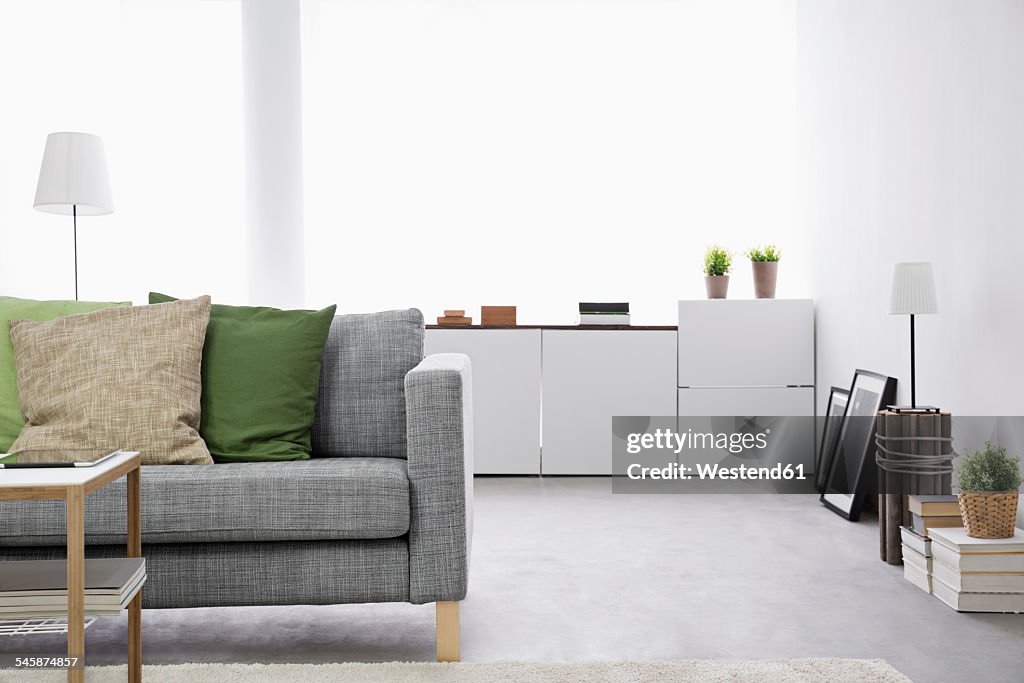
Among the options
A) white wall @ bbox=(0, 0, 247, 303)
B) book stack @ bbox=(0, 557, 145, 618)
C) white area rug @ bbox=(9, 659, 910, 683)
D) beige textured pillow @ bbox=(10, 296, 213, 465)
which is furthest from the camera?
white wall @ bbox=(0, 0, 247, 303)

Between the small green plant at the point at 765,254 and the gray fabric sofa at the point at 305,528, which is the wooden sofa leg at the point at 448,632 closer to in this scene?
the gray fabric sofa at the point at 305,528

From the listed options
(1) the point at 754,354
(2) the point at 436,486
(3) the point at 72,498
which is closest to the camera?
(3) the point at 72,498

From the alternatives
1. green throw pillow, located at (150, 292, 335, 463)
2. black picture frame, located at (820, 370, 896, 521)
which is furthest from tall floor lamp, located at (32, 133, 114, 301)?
black picture frame, located at (820, 370, 896, 521)

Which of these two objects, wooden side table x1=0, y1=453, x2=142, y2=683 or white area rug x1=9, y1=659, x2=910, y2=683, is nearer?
wooden side table x1=0, y1=453, x2=142, y2=683

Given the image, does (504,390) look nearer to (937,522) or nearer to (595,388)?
(595,388)

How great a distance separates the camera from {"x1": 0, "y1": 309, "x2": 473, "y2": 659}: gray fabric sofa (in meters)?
2.00

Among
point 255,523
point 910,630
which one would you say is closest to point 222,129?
point 255,523

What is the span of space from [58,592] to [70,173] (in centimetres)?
249

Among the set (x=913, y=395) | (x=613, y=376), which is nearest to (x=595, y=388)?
(x=613, y=376)

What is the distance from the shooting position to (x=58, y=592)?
5.41ft

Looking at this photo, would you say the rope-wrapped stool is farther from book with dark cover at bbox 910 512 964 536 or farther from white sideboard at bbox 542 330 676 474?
white sideboard at bbox 542 330 676 474

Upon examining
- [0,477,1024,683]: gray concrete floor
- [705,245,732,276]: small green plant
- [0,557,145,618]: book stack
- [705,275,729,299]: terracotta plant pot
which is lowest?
[0,477,1024,683]: gray concrete floor

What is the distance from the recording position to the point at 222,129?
514cm

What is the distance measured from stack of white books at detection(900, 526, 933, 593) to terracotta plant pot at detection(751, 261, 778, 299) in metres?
2.02
